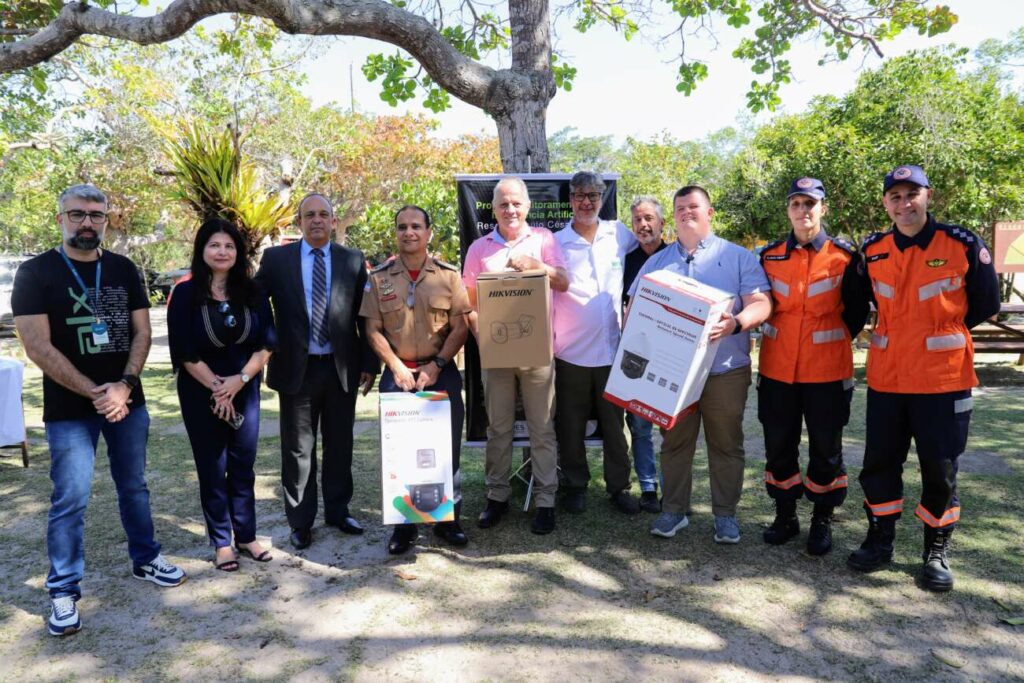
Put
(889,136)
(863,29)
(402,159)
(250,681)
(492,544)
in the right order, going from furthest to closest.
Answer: (402,159) < (889,136) < (863,29) < (492,544) < (250,681)

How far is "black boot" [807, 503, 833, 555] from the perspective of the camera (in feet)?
12.6

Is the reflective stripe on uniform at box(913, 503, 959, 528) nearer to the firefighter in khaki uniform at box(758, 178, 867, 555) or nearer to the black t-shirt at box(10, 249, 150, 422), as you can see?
the firefighter in khaki uniform at box(758, 178, 867, 555)

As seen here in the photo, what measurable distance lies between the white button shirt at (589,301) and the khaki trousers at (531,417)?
24cm

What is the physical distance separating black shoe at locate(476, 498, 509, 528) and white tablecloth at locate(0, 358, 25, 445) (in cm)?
414

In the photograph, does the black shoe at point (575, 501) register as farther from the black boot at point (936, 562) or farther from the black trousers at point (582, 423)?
the black boot at point (936, 562)

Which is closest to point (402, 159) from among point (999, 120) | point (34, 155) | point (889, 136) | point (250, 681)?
point (34, 155)

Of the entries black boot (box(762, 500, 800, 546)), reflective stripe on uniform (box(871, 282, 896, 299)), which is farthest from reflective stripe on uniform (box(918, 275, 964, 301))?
black boot (box(762, 500, 800, 546))

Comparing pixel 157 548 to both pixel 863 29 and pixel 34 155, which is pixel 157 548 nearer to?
pixel 863 29

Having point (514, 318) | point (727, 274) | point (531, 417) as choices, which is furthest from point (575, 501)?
point (727, 274)

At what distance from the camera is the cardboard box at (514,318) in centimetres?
374

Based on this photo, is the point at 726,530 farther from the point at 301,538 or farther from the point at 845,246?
the point at 301,538

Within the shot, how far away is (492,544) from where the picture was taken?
13.4ft

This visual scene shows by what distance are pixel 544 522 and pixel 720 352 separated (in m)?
1.47

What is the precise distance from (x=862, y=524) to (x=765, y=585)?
1.18 m
